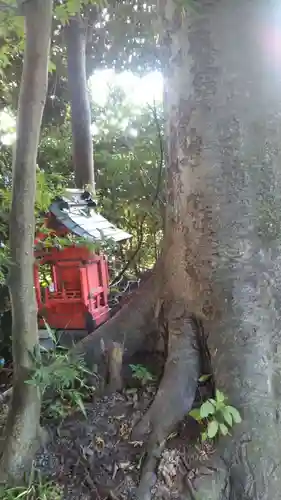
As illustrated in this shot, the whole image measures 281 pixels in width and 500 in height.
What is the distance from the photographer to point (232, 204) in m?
2.03

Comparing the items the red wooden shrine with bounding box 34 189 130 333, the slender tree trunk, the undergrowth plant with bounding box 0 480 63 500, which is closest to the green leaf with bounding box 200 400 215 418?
the undergrowth plant with bounding box 0 480 63 500

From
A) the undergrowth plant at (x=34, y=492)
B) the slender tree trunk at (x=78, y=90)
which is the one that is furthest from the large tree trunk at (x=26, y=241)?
the slender tree trunk at (x=78, y=90)

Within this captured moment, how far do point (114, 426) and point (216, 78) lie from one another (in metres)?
1.69

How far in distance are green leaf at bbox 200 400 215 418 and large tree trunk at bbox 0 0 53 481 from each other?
71 centimetres

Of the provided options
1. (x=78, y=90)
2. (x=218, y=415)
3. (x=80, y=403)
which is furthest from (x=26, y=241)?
(x=78, y=90)

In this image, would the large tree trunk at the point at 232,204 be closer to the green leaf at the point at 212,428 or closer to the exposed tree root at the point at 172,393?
the exposed tree root at the point at 172,393

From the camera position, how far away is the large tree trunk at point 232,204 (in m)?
1.95

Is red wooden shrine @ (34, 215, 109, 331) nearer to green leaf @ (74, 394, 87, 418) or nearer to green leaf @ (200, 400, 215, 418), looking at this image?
green leaf @ (74, 394, 87, 418)

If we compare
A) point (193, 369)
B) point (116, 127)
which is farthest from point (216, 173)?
point (116, 127)

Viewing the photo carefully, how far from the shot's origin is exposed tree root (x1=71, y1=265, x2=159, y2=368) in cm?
248

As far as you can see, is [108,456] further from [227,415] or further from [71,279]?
[71,279]

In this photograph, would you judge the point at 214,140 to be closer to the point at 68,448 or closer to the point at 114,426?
the point at 114,426

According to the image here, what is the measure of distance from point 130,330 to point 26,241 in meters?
0.92

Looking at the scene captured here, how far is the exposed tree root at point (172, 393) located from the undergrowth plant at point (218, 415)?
0.18 m
